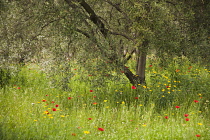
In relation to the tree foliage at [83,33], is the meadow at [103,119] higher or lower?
lower

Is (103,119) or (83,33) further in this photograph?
(83,33)

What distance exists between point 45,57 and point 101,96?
2.18 meters

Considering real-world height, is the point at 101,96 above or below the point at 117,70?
below

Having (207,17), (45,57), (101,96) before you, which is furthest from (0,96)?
(207,17)

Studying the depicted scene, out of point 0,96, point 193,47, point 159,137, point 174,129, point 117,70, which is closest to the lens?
point 159,137

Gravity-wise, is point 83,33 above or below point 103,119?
above

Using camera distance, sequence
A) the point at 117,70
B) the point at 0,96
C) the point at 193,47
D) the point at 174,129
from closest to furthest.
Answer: the point at 174,129, the point at 0,96, the point at 117,70, the point at 193,47

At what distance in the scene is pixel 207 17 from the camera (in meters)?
8.12

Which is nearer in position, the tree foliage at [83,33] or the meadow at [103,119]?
the meadow at [103,119]

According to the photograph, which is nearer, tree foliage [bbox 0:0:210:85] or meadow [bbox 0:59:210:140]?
meadow [bbox 0:59:210:140]

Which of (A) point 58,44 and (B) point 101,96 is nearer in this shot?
(A) point 58,44

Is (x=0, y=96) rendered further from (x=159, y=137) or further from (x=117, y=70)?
(x=159, y=137)

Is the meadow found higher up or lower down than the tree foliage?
lower down

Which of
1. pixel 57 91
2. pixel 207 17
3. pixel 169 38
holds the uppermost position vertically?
pixel 207 17
